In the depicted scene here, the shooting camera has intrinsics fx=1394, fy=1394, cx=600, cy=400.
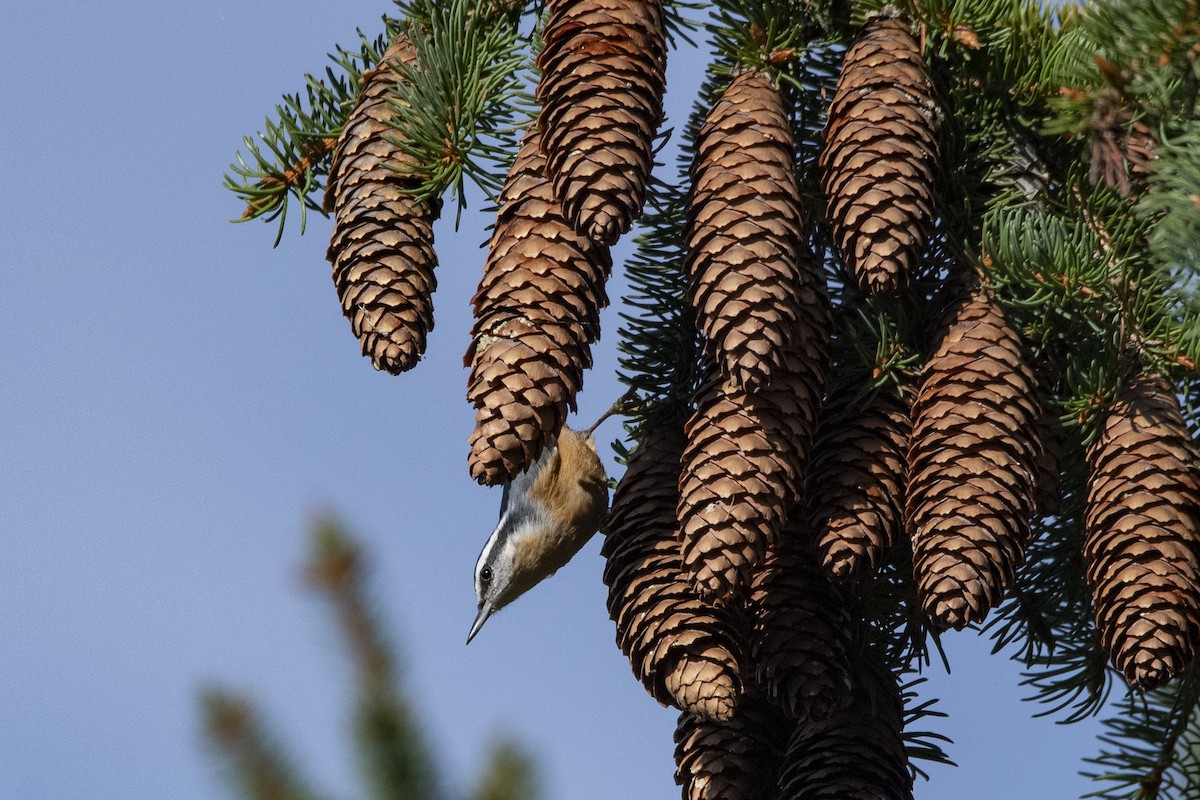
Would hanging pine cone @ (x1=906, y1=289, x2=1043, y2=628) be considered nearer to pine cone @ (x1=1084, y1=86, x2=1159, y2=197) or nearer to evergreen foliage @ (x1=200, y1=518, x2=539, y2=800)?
pine cone @ (x1=1084, y1=86, x2=1159, y2=197)

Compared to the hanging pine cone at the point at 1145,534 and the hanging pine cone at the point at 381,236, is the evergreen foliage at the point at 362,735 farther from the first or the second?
the hanging pine cone at the point at 1145,534

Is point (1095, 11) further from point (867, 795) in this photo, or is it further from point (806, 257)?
point (867, 795)

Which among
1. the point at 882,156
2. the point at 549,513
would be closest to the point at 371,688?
the point at 882,156

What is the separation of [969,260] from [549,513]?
1.84m

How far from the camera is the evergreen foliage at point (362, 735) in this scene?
4.86 ft

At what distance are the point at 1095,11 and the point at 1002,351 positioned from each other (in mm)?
457

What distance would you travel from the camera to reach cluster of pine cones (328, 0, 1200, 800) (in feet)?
5.89

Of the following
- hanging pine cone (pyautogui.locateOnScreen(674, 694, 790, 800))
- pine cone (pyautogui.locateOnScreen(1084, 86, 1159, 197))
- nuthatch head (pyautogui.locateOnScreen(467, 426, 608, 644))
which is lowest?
hanging pine cone (pyautogui.locateOnScreen(674, 694, 790, 800))

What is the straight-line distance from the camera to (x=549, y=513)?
362 cm

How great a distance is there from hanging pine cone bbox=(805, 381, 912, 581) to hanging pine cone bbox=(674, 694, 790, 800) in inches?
14.5

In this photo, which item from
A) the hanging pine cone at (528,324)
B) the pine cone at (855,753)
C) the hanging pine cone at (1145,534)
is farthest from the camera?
the pine cone at (855,753)

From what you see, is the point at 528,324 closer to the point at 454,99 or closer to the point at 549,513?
the point at 454,99

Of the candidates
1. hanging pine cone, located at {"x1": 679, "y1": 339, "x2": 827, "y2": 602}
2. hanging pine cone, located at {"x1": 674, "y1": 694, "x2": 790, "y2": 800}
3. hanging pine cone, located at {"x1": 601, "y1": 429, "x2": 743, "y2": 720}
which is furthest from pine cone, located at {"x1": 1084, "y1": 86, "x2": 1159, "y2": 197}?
hanging pine cone, located at {"x1": 674, "y1": 694, "x2": 790, "y2": 800}

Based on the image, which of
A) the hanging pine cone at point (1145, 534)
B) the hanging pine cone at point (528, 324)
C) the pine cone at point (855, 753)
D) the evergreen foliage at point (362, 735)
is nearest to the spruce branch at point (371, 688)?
the evergreen foliage at point (362, 735)
